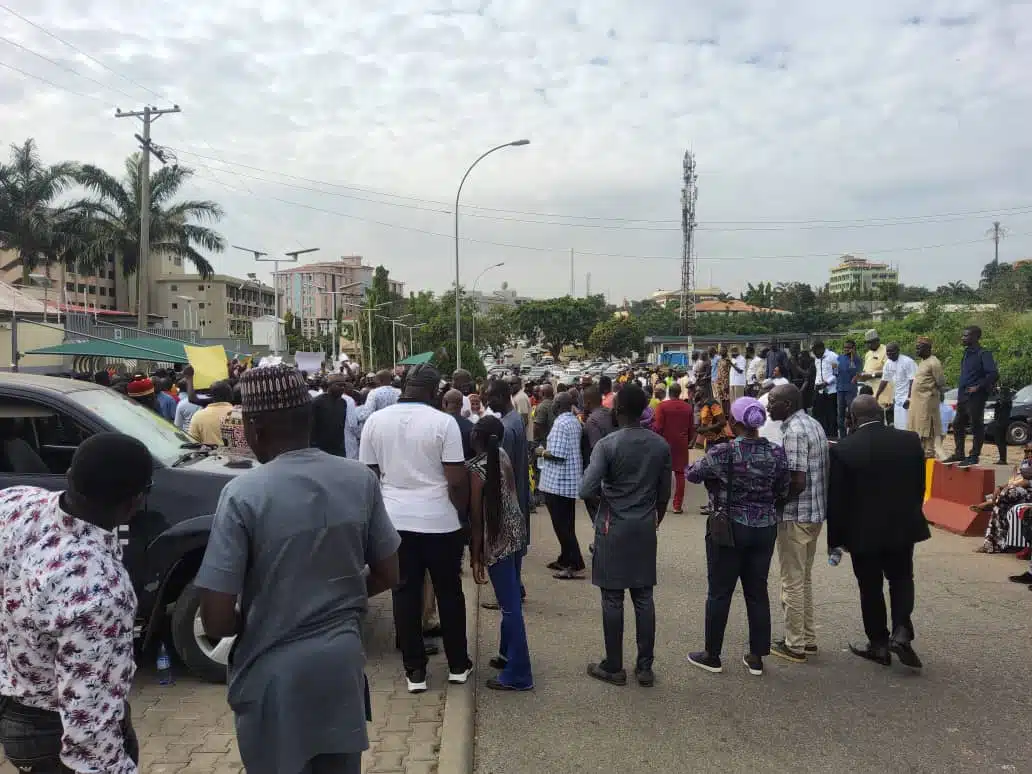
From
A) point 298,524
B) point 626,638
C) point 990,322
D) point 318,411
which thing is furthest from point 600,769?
point 990,322

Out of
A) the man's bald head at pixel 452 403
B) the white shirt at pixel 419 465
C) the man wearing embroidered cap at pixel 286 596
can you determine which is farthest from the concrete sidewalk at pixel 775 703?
the man wearing embroidered cap at pixel 286 596

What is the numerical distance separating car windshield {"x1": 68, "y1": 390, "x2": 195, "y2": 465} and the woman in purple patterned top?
3.55 meters

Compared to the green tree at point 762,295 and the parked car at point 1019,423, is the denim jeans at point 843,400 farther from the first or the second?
the green tree at point 762,295

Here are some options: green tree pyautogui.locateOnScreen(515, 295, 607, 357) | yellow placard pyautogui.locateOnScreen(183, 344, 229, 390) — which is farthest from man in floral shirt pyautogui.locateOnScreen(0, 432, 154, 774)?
green tree pyautogui.locateOnScreen(515, 295, 607, 357)

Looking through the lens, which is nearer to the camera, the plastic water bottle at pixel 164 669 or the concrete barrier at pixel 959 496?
the plastic water bottle at pixel 164 669

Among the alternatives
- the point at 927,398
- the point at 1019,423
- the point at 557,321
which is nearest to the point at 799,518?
the point at 927,398

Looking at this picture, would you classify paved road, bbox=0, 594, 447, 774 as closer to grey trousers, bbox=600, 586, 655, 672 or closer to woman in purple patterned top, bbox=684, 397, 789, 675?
grey trousers, bbox=600, 586, 655, 672

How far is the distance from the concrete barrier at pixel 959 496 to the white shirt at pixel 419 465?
287 inches

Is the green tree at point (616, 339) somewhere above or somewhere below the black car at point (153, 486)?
above

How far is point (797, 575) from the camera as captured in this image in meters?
5.49

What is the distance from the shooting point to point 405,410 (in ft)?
15.8

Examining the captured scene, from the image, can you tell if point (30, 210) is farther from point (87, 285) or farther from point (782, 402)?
point (782, 402)

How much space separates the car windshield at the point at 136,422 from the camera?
5.40 m

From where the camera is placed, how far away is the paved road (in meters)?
4.07
